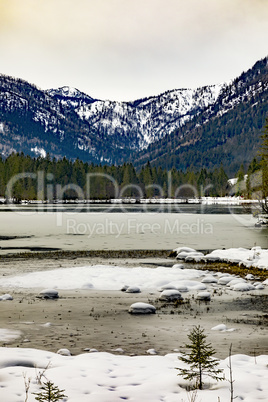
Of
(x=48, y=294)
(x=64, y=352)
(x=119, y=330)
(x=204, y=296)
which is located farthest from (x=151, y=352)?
(x=48, y=294)

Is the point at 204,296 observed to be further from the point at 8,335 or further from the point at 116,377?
the point at 116,377

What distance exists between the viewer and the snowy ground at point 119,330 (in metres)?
8.23

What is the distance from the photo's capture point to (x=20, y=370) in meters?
9.10

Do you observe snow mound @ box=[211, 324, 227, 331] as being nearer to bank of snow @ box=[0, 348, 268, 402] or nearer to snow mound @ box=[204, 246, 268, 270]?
bank of snow @ box=[0, 348, 268, 402]

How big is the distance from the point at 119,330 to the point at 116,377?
4348 mm

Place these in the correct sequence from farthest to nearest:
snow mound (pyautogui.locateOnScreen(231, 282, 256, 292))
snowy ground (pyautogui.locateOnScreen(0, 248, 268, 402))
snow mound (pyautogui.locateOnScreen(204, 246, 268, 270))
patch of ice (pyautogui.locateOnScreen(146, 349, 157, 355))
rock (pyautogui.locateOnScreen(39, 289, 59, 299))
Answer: snow mound (pyautogui.locateOnScreen(204, 246, 268, 270)) → snow mound (pyautogui.locateOnScreen(231, 282, 256, 292)) → rock (pyautogui.locateOnScreen(39, 289, 59, 299)) → patch of ice (pyautogui.locateOnScreen(146, 349, 157, 355)) → snowy ground (pyautogui.locateOnScreen(0, 248, 268, 402))

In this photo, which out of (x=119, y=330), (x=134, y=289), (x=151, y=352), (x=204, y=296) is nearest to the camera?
(x=151, y=352)

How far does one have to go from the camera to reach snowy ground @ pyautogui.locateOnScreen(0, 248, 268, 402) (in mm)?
8234

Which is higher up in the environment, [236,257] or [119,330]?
[119,330]

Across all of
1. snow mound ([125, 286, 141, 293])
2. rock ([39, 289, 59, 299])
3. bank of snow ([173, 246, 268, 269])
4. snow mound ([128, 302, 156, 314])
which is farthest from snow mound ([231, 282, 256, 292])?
rock ([39, 289, 59, 299])

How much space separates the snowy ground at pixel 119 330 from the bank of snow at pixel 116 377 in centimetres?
2

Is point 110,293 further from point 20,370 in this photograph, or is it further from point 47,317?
point 20,370

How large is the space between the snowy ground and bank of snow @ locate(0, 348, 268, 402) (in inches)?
0.7

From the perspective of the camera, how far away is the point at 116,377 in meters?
9.03
